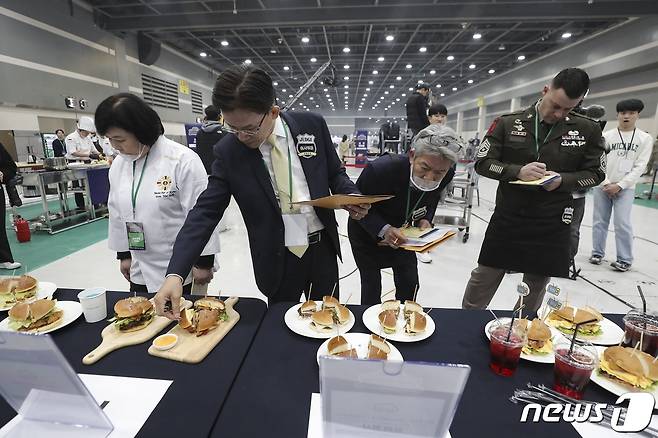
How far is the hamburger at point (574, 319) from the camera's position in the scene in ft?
3.79

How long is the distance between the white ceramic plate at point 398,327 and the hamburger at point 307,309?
0.19 m

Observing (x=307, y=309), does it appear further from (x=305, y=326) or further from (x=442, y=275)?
→ (x=442, y=275)

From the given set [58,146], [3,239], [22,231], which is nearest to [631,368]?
[3,239]

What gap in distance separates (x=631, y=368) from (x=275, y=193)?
1.27 m

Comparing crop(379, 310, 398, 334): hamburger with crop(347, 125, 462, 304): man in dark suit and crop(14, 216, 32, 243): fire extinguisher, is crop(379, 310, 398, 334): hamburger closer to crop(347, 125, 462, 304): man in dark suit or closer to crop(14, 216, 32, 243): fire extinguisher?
crop(347, 125, 462, 304): man in dark suit

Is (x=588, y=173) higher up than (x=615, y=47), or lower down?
lower down

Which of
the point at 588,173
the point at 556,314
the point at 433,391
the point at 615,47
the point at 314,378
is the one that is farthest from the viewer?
the point at 615,47

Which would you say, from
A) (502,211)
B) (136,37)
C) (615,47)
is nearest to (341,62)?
(136,37)

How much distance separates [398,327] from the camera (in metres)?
1.17

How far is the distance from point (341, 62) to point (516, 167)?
49.4 feet

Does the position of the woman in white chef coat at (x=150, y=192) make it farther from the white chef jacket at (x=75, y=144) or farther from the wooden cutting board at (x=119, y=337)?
the white chef jacket at (x=75, y=144)

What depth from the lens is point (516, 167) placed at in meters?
1.93

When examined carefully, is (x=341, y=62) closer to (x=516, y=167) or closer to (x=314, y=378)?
(x=516, y=167)

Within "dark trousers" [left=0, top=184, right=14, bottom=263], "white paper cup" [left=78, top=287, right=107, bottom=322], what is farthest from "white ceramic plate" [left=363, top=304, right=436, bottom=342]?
"dark trousers" [left=0, top=184, right=14, bottom=263]
